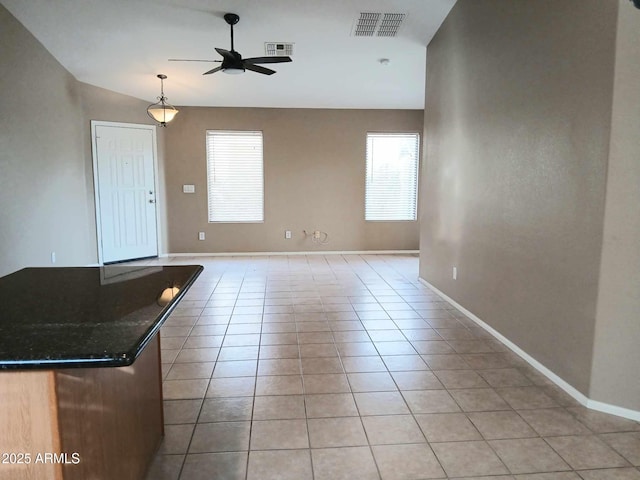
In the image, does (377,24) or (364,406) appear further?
(377,24)

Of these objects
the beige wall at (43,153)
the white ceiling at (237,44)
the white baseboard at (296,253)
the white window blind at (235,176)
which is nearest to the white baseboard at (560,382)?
the white ceiling at (237,44)

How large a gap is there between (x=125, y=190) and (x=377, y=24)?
14.3 feet

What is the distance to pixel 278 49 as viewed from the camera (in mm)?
4895

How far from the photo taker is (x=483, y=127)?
356 cm

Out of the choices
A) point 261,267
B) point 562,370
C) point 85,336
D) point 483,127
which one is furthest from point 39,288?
point 261,267

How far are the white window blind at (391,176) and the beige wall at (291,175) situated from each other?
0.45ft

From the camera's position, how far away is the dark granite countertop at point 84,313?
987 millimetres

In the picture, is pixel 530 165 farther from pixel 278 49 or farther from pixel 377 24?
pixel 278 49

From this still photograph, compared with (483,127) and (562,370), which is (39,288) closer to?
(562,370)

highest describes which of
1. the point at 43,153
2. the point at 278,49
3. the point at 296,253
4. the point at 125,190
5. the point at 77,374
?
the point at 278,49

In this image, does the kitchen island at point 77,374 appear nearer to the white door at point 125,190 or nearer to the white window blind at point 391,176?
the white door at point 125,190

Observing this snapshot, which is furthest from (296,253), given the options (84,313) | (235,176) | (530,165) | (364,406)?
(84,313)

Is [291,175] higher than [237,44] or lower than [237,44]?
lower

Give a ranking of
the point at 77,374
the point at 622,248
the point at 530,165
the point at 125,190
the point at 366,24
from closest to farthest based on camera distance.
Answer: the point at 77,374, the point at 622,248, the point at 530,165, the point at 366,24, the point at 125,190
